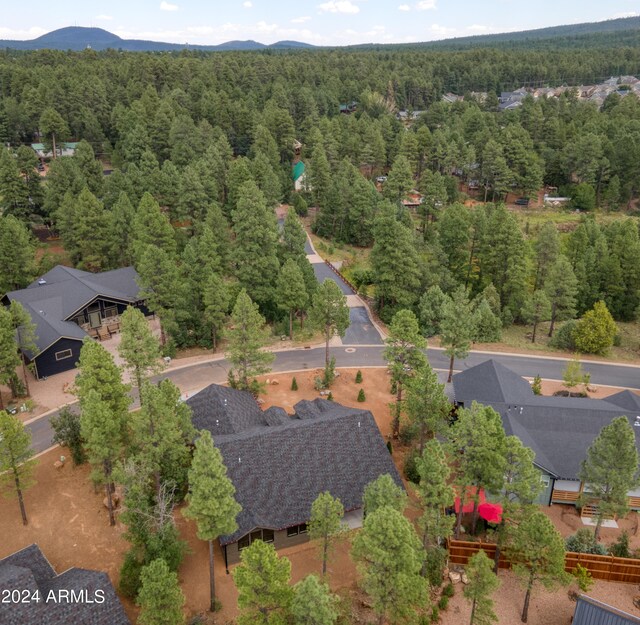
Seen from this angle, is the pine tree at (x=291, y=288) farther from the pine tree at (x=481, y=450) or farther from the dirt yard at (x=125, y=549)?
the pine tree at (x=481, y=450)

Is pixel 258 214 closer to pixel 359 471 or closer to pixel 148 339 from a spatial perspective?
pixel 148 339

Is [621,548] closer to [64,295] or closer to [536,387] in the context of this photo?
[536,387]

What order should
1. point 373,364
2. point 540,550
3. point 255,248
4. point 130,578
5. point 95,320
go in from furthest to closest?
point 95,320 < point 255,248 < point 373,364 < point 130,578 < point 540,550

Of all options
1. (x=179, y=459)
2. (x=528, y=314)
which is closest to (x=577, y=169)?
(x=528, y=314)

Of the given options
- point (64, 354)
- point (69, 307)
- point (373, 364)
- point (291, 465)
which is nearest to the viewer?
point (291, 465)

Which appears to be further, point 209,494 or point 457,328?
point 457,328

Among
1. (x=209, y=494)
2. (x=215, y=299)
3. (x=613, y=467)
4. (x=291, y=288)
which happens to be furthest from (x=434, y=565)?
(x=215, y=299)

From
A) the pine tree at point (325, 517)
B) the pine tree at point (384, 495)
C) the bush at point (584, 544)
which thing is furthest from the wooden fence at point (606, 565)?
the pine tree at point (325, 517)

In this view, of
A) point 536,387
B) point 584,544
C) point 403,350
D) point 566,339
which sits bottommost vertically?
point 584,544

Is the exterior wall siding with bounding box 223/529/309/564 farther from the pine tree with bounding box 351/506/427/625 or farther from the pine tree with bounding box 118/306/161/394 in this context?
the pine tree with bounding box 118/306/161/394
